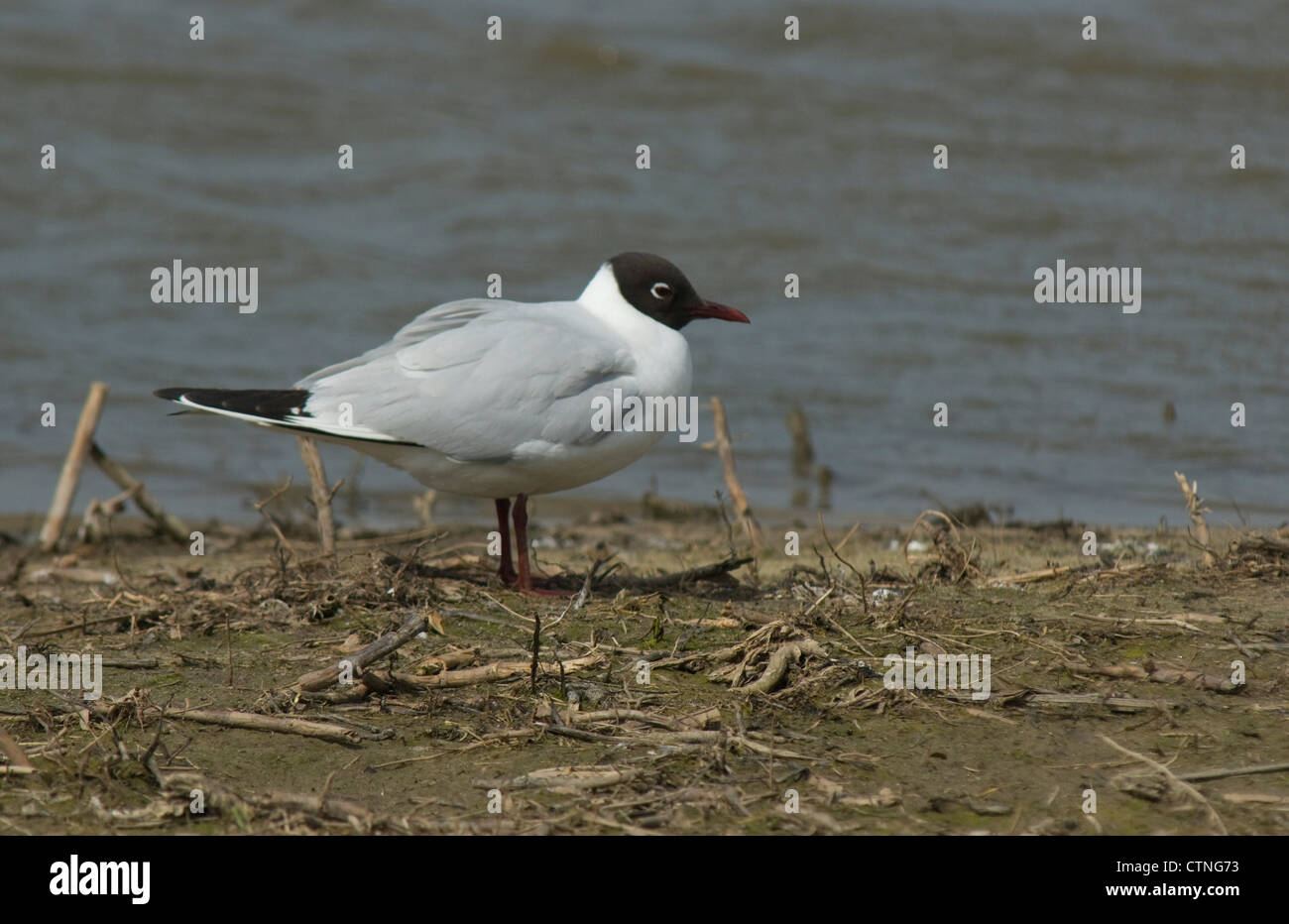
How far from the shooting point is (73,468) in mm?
7172

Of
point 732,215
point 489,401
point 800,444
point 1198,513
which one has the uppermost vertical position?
point 732,215

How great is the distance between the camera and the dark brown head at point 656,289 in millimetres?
6027

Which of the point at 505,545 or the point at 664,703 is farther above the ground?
the point at 505,545

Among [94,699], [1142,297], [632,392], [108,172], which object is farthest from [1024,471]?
[108,172]

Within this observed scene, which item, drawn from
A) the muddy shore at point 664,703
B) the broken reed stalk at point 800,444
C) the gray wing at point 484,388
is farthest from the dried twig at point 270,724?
the broken reed stalk at point 800,444

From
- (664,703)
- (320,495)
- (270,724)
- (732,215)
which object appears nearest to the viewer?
(270,724)

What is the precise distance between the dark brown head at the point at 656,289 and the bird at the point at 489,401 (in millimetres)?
281

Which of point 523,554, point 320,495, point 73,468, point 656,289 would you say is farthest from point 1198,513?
point 73,468

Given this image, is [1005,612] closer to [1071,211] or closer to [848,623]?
[848,623]

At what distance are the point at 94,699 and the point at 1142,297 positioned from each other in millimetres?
9066

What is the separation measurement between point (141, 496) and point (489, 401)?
2.78m

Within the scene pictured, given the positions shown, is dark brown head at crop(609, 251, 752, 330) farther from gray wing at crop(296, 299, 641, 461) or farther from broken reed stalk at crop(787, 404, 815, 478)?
broken reed stalk at crop(787, 404, 815, 478)

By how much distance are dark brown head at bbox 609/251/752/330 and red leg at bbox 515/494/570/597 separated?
0.94 meters

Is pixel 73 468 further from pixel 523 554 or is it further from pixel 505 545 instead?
pixel 523 554
